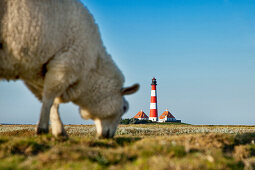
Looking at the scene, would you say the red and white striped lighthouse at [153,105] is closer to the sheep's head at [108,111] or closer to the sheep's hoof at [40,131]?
the sheep's head at [108,111]

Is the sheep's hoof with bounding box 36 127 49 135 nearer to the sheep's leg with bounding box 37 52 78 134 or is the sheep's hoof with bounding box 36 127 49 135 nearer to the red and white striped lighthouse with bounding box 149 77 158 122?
the sheep's leg with bounding box 37 52 78 134

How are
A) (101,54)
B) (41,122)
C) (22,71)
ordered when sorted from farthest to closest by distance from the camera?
(101,54)
(41,122)
(22,71)

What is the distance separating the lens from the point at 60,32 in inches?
276

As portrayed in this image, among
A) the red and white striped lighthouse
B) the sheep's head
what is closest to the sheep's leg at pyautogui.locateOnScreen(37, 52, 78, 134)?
the sheep's head

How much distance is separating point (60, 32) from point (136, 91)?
305cm

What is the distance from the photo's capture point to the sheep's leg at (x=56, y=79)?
702cm

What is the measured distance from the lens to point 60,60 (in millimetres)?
7000

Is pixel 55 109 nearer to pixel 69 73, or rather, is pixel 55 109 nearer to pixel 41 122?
pixel 41 122

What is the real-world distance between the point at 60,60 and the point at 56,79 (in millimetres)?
493

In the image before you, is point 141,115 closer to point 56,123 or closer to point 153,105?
point 153,105

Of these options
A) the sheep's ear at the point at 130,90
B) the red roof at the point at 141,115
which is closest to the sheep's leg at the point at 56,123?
the sheep's ear at the point at 130,90

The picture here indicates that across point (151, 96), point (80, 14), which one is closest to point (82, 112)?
point (80, 14)

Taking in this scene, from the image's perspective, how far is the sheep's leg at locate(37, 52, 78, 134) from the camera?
702cm

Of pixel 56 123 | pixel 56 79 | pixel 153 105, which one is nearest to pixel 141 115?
pixel 153 105
